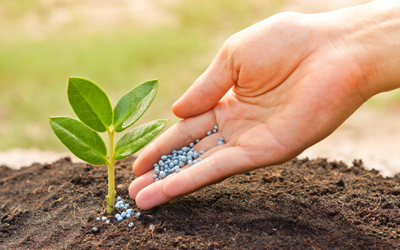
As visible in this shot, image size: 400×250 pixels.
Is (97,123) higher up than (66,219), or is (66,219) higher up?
(97,123)

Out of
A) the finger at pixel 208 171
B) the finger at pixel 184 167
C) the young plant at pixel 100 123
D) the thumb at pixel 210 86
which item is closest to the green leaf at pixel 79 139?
the young plant at pixel 100 123

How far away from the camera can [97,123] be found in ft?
4.82

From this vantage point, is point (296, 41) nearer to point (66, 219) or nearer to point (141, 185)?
point (141, 185)

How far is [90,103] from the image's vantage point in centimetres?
142

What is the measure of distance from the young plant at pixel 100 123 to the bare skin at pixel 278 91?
0.65 feet

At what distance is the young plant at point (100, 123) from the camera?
55.7 inches

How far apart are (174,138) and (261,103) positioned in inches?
18.2

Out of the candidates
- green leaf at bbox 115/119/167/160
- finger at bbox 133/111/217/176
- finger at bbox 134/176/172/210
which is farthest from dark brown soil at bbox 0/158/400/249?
green leaf at bbox 115/119/167/160

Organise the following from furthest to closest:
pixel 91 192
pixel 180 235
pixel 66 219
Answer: pixel 91 192 < pixel 66 219 < pixel 180 235

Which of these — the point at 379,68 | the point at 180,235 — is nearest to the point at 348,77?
the point at 379,68

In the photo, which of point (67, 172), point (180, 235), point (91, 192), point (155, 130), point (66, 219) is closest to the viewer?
point (180, 235)

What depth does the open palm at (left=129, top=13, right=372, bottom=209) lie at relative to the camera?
5.00 feet

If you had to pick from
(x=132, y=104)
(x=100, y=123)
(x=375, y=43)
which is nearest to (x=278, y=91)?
(x=375, y=43)

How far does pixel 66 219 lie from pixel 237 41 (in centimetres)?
114
